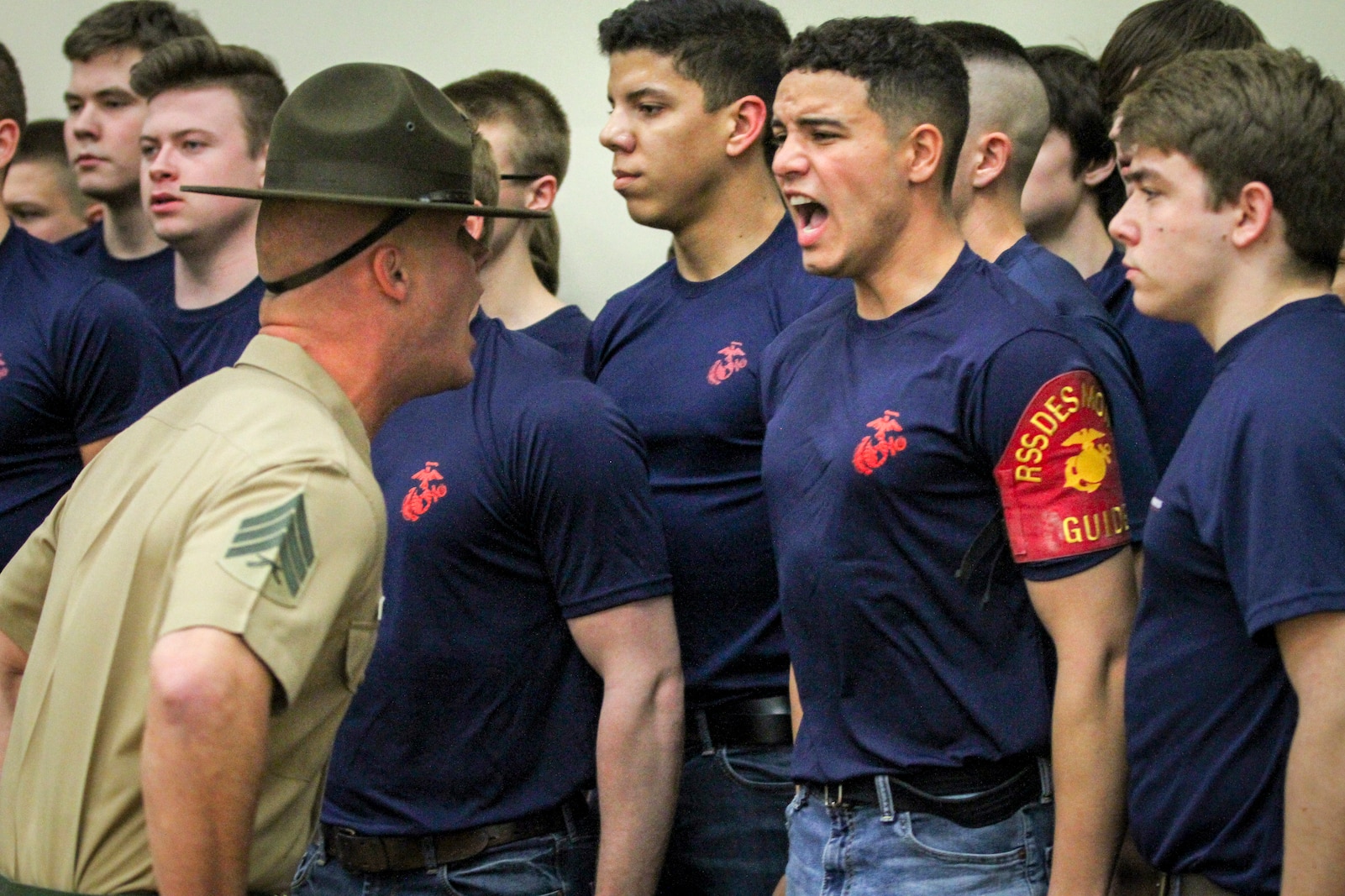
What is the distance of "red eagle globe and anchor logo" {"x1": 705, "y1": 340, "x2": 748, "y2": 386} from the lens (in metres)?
2.73

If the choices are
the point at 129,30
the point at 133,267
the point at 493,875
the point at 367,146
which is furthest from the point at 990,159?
the point at 129,30

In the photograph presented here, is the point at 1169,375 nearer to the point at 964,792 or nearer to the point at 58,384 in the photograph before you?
the point at 964,792

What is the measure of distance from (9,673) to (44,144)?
3.08m

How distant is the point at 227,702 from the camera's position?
1468 millimetres

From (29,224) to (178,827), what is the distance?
361 centimetres

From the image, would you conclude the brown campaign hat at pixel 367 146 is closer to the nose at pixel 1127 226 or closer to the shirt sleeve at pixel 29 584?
the shirt sleeve at pixel 29 584

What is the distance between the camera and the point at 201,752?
4.80ft

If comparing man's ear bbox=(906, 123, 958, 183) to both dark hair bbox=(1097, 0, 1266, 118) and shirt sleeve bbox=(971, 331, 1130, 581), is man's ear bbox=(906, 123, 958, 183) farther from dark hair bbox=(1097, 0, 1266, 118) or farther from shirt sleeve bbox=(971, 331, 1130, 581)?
dark hair bbox=(1097, 0, 1266, 118)

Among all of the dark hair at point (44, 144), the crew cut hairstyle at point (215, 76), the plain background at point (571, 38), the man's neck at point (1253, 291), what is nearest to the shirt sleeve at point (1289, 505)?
the man's neck at point (1253, 291)

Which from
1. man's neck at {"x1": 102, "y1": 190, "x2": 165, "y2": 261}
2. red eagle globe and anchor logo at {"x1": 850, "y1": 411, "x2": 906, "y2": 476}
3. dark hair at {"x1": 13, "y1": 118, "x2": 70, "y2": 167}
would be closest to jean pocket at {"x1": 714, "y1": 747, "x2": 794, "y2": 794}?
red eagle globe and anchor logo at {"x1": 850, "y1": 411, "x2": 906, "y2": 476}

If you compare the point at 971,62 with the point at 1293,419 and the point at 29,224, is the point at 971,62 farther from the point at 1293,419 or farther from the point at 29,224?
the point at 29,224

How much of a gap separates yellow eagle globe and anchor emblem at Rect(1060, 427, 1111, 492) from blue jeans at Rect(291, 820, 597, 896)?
3.13ft

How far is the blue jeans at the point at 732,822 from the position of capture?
8.73 feet

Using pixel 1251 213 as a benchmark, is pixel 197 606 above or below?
below
